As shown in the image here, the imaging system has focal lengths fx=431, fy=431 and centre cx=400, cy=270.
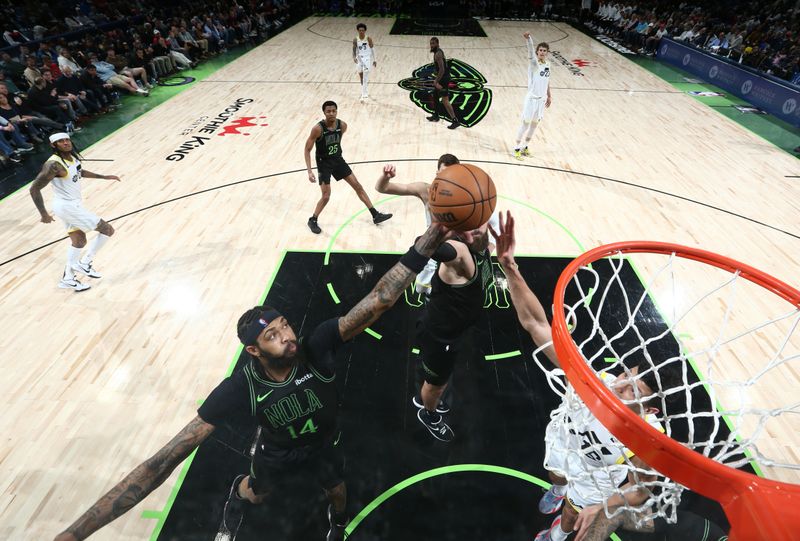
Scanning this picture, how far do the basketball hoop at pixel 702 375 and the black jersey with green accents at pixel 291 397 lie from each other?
119cm

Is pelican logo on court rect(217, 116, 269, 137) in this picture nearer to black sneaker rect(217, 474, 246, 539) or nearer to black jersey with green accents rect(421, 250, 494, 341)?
black jersey with green accents rect(421, 250, 494, 341)

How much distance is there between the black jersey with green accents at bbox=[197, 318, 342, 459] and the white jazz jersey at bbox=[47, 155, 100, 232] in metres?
3.72

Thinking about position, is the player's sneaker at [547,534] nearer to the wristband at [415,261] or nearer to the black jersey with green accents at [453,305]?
the black jersey with green accents at [453,305]

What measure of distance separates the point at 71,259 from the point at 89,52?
925 cm

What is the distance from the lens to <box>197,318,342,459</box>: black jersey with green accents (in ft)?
7.19

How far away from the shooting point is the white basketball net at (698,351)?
9.65 feet

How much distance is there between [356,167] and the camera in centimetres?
771

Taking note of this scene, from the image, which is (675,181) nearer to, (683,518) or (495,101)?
(495,101)

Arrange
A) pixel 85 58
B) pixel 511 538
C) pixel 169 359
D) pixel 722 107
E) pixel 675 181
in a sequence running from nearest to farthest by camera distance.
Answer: pixel 511 538, pixel 169 359, pixel 675 181, pixel 85 58, pixel 722 107

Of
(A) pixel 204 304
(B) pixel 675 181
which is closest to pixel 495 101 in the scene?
(B) pixel 675 181

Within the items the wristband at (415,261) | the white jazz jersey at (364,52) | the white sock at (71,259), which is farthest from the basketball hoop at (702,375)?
the white jazz jersey at (364,52)

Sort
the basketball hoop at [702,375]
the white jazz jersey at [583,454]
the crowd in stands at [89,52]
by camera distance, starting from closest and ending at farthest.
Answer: the basketball hoop at [702,375] → the white jazz jersey at [583,454] → the crowd in stands at [89,52]

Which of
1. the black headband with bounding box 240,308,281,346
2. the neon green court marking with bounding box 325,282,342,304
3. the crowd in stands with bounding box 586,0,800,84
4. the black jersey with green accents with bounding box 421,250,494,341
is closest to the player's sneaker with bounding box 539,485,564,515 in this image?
the black jersey with green accents with bounding box 421,250,494,341

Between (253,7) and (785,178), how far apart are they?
70.3ft
